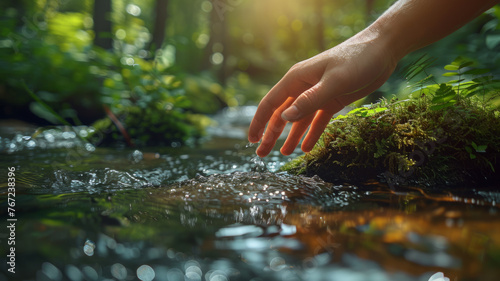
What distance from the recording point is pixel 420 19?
5.99ft

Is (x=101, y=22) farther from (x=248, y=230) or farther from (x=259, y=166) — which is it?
(x=248, y=230)

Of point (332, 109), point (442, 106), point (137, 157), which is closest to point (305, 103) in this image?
point (332, 109)

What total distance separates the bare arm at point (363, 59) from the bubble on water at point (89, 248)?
1.03 meters

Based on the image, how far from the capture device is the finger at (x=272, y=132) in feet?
6.89

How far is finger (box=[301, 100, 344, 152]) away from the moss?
207 millimetres

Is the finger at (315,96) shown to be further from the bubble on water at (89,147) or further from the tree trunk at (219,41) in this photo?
the tree trunk at (219,41)

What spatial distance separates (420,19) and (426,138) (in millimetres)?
773

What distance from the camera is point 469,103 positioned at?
7.13ft

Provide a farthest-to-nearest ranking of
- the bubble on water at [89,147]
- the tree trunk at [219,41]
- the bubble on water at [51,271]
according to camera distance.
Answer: the tree trunk at [219,41], the bubble on water at [89,147], the bubble on water at [51,271]

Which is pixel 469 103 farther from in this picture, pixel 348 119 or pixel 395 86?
pixel 348 119

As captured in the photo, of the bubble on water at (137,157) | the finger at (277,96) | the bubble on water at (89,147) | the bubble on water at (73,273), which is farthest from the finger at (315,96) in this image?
the bubble on water at (89,147)

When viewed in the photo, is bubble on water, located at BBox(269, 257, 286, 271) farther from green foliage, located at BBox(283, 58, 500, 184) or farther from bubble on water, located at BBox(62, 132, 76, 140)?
bubble on water, located at BBox(62, 132, 76, 140)

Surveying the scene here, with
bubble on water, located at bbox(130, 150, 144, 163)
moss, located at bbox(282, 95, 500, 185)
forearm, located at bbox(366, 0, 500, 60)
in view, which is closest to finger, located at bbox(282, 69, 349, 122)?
forearm, located at bbox(366, 0, 500, 60)

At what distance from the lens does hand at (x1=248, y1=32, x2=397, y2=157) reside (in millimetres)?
1600
